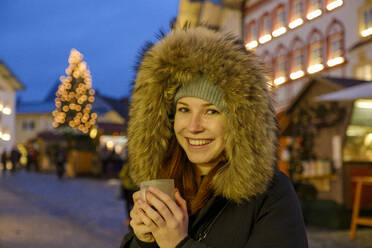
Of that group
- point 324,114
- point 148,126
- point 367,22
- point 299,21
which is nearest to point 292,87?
point 299,21

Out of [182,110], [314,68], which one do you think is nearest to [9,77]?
[314,68]

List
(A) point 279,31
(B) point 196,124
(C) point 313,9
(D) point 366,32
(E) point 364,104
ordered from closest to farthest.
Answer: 1. (B) point 196,124
2. (E) point 364,104
3. (D) point 366,32
4. (C) point 313,9
5. (A) point 279,31

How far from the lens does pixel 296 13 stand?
19.7 metres

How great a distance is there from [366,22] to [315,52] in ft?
10.6

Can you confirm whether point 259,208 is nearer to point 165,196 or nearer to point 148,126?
point 165,196

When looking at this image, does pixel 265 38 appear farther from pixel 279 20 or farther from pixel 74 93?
pixel 74 93

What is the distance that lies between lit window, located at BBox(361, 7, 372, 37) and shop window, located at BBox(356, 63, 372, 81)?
3.36 ft

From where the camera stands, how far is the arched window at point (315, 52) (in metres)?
18.6

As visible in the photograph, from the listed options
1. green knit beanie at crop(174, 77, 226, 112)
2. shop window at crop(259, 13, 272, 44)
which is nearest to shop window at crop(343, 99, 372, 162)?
green knit beanie at crop(174, 77, 226, 112)

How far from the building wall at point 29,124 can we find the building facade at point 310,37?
1978 inches

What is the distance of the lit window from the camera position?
51.0 ft

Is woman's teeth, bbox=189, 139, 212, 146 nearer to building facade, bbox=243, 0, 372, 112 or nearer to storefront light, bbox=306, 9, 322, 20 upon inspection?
building facade, bbox=243, 0, 372, 112

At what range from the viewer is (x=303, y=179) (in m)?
9.91

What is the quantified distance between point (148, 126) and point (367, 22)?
15025 mm
